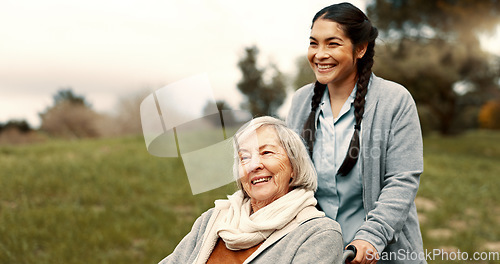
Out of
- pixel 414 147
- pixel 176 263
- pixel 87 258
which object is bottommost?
pixel 87 258

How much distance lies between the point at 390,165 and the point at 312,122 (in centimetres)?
40

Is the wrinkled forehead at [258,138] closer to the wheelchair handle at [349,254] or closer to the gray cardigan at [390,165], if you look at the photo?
the gray cardigan at [390,165]

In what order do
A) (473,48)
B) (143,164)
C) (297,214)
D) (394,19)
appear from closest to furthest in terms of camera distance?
(297,214) < (143,164) < (473,48) < (394,19)

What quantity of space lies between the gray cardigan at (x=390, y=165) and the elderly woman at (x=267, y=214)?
0.71ft

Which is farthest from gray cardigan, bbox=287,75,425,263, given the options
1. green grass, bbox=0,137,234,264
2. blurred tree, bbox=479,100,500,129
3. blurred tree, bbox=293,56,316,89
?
blurred tree, bbox=479,100,500,129

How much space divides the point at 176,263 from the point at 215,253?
0.69 feet

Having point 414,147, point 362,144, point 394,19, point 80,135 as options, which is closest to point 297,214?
point 362,144

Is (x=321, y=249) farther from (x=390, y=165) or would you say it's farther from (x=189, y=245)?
(x=189, y=245)

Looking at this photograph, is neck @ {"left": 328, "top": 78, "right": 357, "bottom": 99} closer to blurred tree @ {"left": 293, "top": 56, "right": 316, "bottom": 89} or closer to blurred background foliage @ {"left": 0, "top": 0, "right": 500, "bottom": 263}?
blurred background foliage @ {"left": 0, "top": 0, "right": 500, "bottom": 263}

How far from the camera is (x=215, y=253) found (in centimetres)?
191

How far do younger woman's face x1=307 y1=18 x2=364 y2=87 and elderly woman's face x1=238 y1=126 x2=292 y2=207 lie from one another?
330 mm

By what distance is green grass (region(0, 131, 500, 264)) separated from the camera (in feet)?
15.8

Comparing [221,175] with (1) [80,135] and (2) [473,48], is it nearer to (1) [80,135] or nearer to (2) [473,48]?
(1) [80,135]

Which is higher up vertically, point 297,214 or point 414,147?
point 414,147
